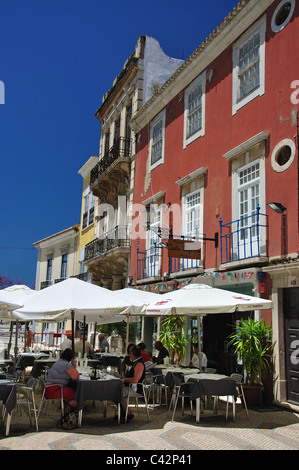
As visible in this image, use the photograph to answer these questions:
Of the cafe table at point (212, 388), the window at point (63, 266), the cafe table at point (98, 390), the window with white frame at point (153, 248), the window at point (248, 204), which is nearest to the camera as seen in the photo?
the cafe table at point (98, 390)

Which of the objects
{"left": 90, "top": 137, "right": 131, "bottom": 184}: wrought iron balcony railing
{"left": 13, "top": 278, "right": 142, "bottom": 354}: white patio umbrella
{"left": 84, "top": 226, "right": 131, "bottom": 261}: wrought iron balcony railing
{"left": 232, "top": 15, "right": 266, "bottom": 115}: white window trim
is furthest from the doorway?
{"left": 90, "top": 137, "right": 131, "bottom": 184}: wrought iron balcony railing

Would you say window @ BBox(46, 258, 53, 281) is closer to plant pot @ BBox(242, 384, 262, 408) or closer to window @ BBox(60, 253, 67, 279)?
window @ BBox(60, 253, 67, 279)

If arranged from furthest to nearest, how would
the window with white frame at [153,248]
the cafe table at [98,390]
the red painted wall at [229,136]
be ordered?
the window with white frame at [153,248], the red painted wall at [229,136], the cafe table at [98,390]

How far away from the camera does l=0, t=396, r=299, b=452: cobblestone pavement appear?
20.3 feet

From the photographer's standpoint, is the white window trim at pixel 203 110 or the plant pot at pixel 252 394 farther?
the white window trim at pixel 203 110

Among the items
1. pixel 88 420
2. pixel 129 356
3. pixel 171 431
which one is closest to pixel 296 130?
pixel 129 356

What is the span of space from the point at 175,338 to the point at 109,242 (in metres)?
8.17

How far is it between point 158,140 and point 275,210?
8503 millimetres

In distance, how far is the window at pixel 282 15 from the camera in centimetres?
1037

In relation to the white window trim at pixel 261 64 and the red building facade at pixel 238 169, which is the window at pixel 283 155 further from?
the white window trim at pixel 261 64

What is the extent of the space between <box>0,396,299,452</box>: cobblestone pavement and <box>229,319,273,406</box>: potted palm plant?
0.52m

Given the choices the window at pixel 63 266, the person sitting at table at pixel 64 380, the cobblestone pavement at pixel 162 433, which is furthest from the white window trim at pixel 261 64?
the window at pixel 63 266

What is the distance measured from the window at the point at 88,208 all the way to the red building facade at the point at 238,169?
10.1 m

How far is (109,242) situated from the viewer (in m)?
20.6
